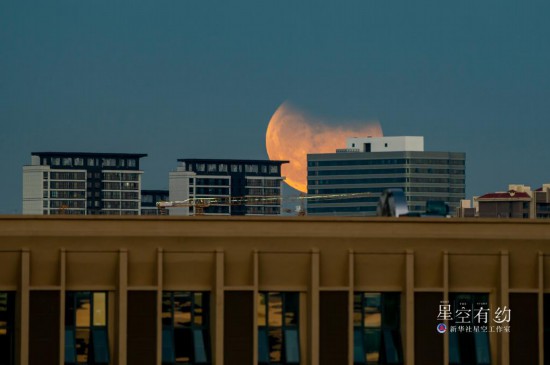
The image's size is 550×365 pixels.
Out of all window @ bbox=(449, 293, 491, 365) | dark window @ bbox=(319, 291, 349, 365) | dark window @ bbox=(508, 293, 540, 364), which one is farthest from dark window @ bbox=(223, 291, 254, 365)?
dark window @ bbox=(508, 293, 540, 364)

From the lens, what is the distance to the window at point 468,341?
6338 cm

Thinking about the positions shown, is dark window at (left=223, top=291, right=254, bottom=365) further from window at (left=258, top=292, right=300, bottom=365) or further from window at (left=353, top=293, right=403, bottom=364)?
window at (left=353, top=293, right=403, bottom=364)

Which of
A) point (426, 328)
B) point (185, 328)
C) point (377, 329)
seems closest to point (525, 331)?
point (426, 328)

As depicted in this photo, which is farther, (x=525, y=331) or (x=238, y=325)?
(x=525, y=331)

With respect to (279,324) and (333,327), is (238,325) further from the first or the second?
(333,327)

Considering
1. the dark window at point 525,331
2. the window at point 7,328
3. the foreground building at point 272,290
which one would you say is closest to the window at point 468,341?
the foreground building at point 272,290

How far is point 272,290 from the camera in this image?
62562mm

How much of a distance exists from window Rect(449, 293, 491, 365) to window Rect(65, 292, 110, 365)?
13.6 metres

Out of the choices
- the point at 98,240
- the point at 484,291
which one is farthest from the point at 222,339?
the point at 484,291

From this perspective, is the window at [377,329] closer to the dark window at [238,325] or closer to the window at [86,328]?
the dark window at [238,325]

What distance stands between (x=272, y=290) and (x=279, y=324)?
4.65 feet

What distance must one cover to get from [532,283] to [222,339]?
12558 mm

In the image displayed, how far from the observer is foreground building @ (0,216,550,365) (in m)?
61.5

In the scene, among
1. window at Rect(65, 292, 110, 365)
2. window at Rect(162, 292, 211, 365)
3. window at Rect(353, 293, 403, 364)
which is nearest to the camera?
window at Rect(65, 292, 110, 365)
